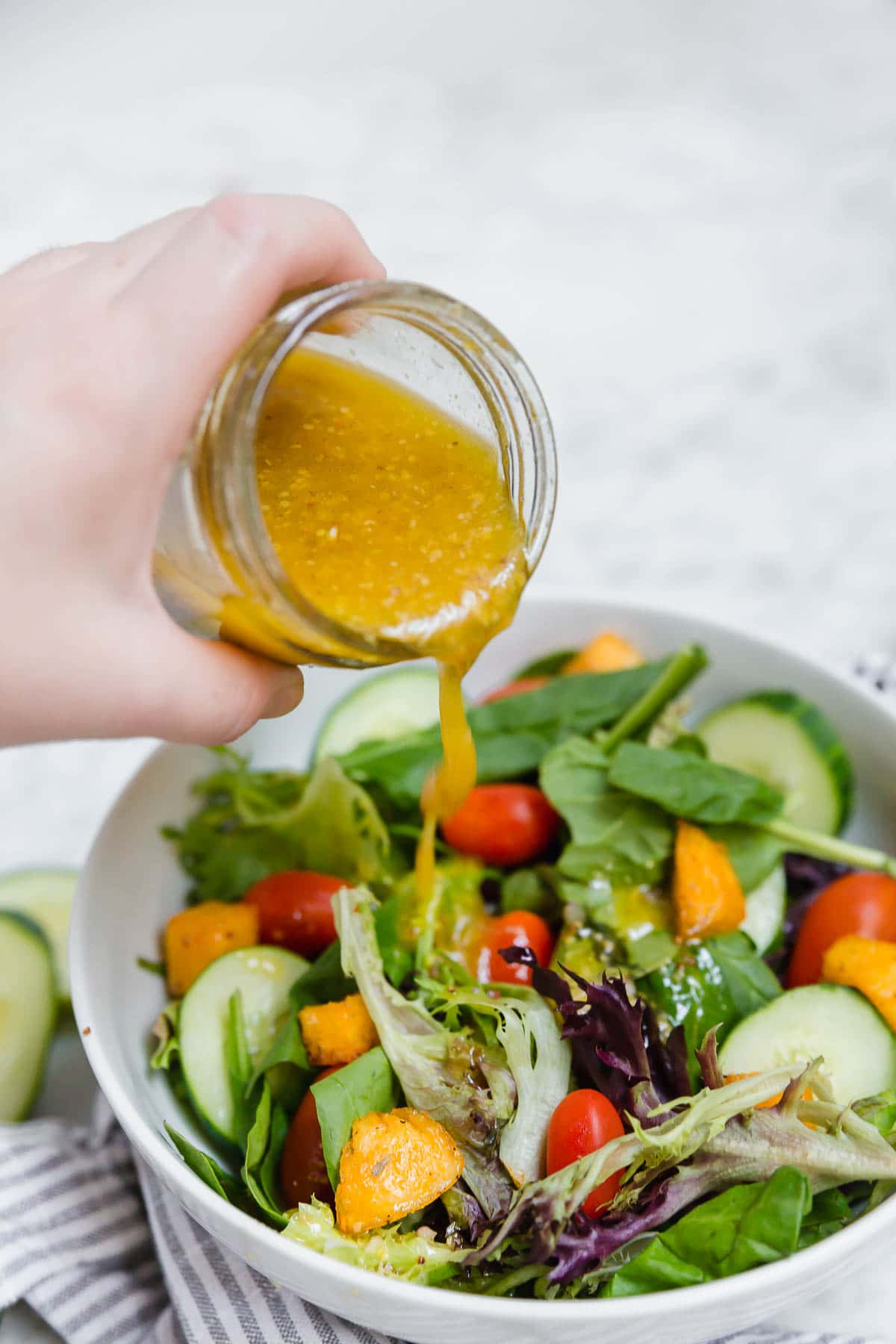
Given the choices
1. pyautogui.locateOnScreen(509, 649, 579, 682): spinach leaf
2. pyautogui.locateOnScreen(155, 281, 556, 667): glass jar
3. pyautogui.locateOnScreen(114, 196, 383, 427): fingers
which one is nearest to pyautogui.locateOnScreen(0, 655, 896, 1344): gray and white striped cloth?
pyautogui.locateOnScreen(155, 281, 556, 667): glass jar

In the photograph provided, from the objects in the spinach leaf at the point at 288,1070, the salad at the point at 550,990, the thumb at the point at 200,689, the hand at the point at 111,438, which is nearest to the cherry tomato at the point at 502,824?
the salad at the point at 550,990

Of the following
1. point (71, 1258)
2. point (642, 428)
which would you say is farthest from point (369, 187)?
point (71, 1258)

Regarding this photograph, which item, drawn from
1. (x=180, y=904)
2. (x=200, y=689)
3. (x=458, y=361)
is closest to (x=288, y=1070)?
(x=180, y=904)

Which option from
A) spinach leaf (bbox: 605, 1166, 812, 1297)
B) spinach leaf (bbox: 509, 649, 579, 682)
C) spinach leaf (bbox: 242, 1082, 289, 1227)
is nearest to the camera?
spinach leaf (bbox: 605, 1166, 812, 1297)

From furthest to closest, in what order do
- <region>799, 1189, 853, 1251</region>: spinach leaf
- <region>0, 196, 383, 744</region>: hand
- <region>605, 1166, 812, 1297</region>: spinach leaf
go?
<region>799, 1189, 853, 1251</region>: spinach leaf → <region>605, 1166, 812, 1297</region>: spinach leaf → <region>0, 196, 383, 744</region>: hand

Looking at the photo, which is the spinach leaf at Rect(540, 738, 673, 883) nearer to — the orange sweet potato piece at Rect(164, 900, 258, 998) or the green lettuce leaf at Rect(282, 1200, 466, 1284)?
the orange sweet potato piece at Rect(164, 900, 258, 998)

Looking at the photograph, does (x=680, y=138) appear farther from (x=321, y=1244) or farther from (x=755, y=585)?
(x=321, y=1244)
